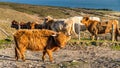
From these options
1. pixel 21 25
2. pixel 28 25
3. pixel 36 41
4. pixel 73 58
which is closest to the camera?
pixel 36 41

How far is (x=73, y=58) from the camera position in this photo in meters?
19.3

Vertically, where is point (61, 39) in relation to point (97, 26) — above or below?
above

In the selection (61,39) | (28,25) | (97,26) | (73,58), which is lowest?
(28,25)

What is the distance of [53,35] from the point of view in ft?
58.4

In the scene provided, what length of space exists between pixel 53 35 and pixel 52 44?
1.48 ft

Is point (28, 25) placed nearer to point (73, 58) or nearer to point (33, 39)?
point (73, 58)

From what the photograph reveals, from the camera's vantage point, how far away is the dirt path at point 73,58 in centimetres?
1692

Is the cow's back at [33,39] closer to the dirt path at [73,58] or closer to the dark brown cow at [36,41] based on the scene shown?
the dark brown cow at [36,41]

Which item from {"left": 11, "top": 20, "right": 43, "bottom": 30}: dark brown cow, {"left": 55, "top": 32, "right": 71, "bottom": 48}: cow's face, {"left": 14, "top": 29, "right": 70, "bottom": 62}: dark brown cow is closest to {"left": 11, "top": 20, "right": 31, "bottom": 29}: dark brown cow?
{"left": 11, "top": 20, "right": 43, "bottom": 30}: dark brown cow

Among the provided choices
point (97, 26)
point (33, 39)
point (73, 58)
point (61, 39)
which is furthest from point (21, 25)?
point (61, 39)

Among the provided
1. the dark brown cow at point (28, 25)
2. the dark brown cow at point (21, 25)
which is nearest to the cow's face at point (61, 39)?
the dark brown cow at point (28, 25)

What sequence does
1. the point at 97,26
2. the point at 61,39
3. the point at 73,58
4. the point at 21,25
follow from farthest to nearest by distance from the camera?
1. the point at 21,25
2. the point at 97,26
3. the point at 73,58
4. the point at 61,39

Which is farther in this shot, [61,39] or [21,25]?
[21,25]

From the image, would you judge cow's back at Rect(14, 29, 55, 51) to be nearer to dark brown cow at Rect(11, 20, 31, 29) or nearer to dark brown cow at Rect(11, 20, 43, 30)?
dark brown cow at Rect(11, 20, 43, 30)
